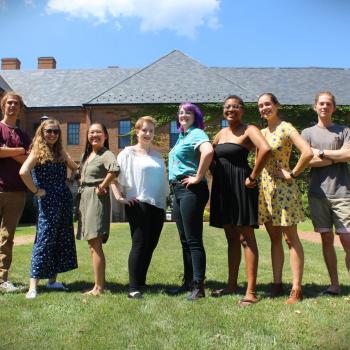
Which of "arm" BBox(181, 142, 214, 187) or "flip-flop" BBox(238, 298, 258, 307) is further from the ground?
"arm" BBox(181, 142, 214, 187)

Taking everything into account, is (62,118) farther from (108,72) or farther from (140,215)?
(140,215)

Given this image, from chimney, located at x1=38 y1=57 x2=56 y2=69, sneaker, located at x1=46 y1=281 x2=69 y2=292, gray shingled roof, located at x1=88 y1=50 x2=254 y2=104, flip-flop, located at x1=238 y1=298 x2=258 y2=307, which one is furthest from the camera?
chimney, located at x1=38 y1=57 x2=56 y2=69

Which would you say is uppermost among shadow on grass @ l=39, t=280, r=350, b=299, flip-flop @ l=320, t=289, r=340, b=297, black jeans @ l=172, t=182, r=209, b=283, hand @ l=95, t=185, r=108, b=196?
hand @ l=95, t=185, r=108, b=196

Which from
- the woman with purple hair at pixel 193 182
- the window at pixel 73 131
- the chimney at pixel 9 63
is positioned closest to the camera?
the woman with purple hair at pixel 193 182

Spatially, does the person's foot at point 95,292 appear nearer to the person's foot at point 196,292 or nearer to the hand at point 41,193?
the person's foot at point 196,292

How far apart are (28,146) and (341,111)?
91.1ft

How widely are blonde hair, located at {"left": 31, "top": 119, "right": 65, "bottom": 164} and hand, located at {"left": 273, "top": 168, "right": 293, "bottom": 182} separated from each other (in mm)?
2534

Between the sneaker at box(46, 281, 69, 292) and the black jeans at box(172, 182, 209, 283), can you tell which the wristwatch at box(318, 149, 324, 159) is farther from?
the sneaker at box(46, 281, 69, 292)

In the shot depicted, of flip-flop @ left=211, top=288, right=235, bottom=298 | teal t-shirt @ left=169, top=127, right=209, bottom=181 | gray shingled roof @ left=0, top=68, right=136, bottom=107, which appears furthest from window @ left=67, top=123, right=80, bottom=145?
flip-flop @ left=211, top=288, right=235, bottom=298

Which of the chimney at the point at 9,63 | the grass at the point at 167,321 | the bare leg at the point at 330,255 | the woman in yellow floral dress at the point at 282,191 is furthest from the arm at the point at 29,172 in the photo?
the chimney at the point at 9,63

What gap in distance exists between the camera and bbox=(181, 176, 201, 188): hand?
4.41 metres

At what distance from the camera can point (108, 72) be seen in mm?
35969

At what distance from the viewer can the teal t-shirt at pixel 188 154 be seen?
4547mm

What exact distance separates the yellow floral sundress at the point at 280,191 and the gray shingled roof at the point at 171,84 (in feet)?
78.6
